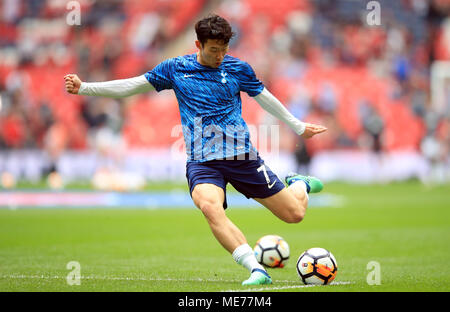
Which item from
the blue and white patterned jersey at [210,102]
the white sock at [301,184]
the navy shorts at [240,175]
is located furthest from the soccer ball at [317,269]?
the blue and white patterned jersey at [210,102]

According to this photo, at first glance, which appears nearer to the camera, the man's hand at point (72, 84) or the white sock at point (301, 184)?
the man's hand at point (72, 84)

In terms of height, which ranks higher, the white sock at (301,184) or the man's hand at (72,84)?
the man's hand at (72,84)

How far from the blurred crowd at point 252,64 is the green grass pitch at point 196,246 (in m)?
11.2

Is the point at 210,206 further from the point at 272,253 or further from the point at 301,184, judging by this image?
the point at 272,253

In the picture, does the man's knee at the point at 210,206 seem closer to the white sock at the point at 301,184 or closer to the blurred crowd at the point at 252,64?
the white sock at the point at 301,184

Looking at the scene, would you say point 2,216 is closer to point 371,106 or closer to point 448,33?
point 371,106

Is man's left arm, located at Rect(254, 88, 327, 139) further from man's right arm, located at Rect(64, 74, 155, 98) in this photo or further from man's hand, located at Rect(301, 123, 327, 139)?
man's right arm, located at Rect(64, 74, 155, 98)

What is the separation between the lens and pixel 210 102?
23.6ft

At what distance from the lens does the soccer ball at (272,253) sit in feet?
27.8

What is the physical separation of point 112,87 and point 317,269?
107 inches

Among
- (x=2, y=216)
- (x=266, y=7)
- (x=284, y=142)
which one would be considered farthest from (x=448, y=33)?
(x=2, y=216)
